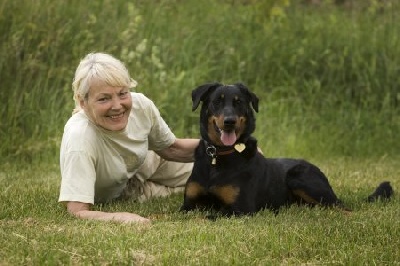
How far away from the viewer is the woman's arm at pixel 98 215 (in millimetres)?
5199

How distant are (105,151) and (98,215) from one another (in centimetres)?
59

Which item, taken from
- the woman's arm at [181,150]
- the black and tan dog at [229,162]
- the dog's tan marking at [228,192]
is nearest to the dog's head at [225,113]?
the black and tan dog at [229,162]

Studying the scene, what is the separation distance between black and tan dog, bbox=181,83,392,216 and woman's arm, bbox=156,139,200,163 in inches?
23.3

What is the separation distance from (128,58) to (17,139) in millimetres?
1609

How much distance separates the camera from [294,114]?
989 cm

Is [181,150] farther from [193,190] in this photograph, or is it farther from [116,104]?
[116,104]

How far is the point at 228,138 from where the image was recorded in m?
5.61

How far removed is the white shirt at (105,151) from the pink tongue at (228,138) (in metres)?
0.72

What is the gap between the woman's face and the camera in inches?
216

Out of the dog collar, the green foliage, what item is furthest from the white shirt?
the green foliage

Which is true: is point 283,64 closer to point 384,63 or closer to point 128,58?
point 384,63

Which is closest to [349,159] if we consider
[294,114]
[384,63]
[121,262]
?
[294,114]

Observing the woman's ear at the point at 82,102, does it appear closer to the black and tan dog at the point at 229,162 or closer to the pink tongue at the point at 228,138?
the black and tan dog at the point at 229,162

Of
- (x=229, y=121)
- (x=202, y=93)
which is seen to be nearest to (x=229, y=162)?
(x=229, y=121)
